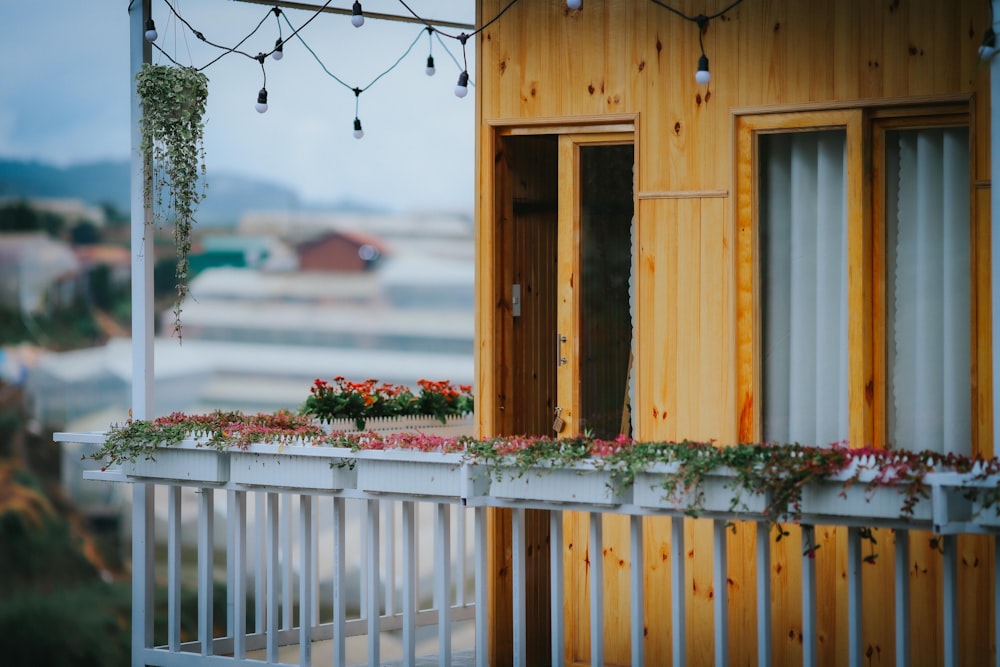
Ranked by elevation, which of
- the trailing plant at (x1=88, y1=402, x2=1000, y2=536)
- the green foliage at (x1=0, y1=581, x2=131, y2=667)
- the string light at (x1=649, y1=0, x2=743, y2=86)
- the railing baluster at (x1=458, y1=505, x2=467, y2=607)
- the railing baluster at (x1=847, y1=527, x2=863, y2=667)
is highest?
the string light at (x1=649, y1=0, x2=743, y2=86)

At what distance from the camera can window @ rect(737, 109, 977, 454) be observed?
14.8 feet

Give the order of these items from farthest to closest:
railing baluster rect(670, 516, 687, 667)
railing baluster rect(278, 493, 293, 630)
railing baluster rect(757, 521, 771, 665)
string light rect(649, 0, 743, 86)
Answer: railing baluster rect(278, 493, 293, 630)
string light rect(649, 0, 743, 86)
railing baluster rect(670, 516, 687, 667)
railing baluster rect(757, 521, 771, 665)

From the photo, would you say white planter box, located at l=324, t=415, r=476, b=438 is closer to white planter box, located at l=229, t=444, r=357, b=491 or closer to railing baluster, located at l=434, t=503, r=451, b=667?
white planter box, located at l=229, t=444, r=357, b=491

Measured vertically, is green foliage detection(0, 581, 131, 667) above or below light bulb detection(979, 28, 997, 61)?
below

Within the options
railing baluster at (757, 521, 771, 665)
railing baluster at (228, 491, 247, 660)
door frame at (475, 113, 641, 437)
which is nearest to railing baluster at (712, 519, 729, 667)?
railing baluster at (757, 521, 771, 665)

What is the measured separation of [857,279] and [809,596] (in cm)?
126

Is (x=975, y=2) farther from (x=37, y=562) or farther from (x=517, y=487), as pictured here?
(x=37, y=562)

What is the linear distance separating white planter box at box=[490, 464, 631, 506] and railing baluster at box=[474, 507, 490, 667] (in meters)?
0.26

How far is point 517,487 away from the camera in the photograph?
4.20 m

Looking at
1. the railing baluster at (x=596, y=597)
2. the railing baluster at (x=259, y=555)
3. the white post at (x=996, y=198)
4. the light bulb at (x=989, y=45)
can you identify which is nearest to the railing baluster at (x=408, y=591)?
the railing baluster at (x=596, y=597)

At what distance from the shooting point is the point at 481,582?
462 centimetres

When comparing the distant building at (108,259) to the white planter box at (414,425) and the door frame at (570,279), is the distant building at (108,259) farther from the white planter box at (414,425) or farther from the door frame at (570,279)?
the door frame at (570,279)

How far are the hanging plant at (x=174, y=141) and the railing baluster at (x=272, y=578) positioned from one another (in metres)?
0.83

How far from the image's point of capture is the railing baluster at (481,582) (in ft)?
14.7
